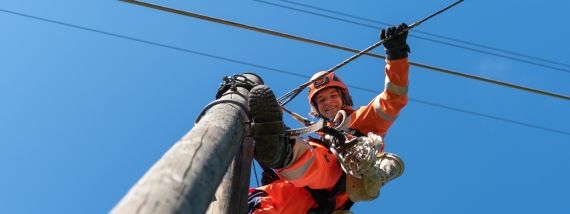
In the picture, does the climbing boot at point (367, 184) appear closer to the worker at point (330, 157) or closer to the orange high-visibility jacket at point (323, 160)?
the worker at point (330, 157)

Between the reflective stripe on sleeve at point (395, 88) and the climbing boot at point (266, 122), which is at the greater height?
the reflective stripe on sleeve at point (395, 88)

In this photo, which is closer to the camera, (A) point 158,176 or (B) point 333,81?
(A) point 158,176

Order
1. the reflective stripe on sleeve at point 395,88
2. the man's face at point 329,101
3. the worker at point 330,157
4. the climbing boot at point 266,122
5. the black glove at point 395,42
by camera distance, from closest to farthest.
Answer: the climbing boot at point 266,122, the worker at point 330,157, the black glove at point 395,42, the reflective stripe on sleeve at point 395,88, the man's face at point 329,101

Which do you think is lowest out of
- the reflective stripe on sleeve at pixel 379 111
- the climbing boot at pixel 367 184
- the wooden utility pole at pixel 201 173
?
the wooden utility pole at pixel 201 173

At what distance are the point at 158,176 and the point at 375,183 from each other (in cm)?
252

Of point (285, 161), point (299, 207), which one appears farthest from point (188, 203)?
point (299, 207)

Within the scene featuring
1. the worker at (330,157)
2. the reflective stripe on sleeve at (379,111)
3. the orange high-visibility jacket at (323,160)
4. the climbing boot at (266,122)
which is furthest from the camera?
the reflective stripe on sleeve at (379,111)

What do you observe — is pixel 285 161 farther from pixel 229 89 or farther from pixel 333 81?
pixel 333 81

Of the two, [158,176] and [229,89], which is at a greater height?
[229,89]

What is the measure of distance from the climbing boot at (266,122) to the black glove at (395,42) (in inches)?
67.7

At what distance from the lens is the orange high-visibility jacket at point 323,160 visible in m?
3.69

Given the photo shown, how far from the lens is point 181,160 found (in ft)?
6.44

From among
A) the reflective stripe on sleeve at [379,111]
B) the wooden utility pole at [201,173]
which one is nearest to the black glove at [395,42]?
the reflective stripe on sleeve at [379,111]

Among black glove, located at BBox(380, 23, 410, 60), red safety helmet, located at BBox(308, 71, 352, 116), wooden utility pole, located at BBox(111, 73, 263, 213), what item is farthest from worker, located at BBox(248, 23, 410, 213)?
red safety helmet, located at BBox(308, 71, 352, 116)
